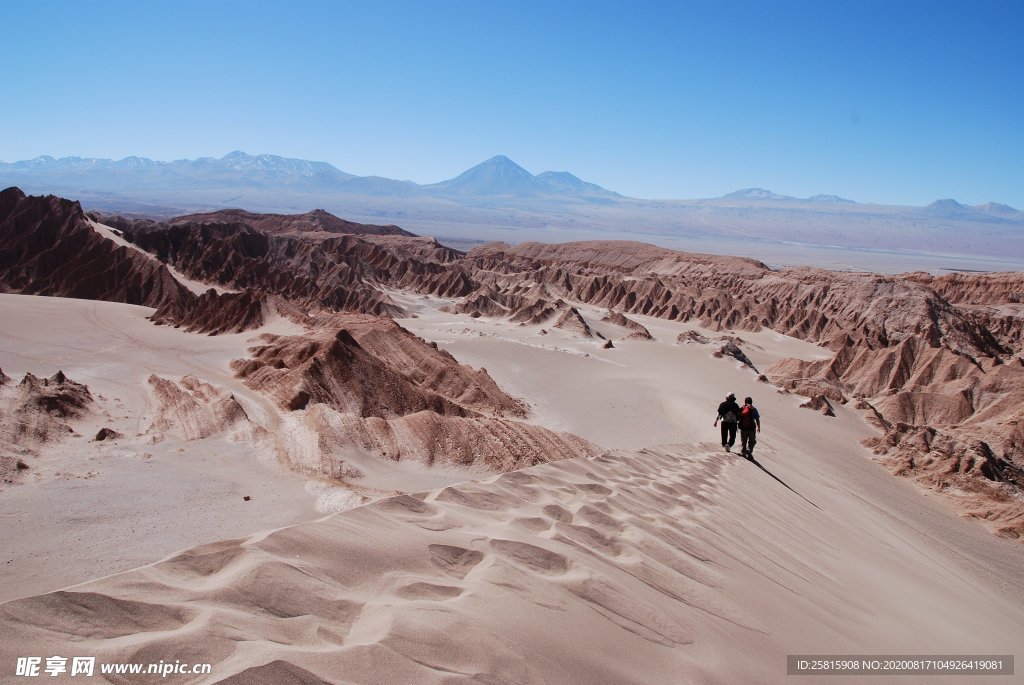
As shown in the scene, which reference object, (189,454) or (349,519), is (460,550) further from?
(189,454)

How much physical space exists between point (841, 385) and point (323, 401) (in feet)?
83.5

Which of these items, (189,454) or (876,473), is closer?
(189,454)

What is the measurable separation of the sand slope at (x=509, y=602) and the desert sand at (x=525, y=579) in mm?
12

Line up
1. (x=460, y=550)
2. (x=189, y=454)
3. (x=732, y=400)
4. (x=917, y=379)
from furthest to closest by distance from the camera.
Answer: (x=917, y=379)
(x=189, y=454)
(x=732, y=400)
(x=460, y=550)

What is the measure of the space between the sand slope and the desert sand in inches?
0.5

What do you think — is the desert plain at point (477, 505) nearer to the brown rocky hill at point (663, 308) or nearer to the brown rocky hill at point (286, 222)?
the brown rocky hill at point (663, 308)

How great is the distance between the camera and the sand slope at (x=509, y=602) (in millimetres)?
2334

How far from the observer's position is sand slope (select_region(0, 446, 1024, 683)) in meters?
2.33

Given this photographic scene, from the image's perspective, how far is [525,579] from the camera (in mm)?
3367

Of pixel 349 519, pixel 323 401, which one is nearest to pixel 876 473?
pixel 323 401

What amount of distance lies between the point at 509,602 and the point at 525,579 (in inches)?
11.9

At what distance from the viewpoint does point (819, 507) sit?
9.08 meters

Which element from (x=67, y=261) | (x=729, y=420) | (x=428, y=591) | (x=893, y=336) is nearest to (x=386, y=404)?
(x=729, y=420)

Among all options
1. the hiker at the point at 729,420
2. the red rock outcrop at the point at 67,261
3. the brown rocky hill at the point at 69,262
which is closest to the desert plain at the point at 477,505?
the hiker at the point at 729,420
